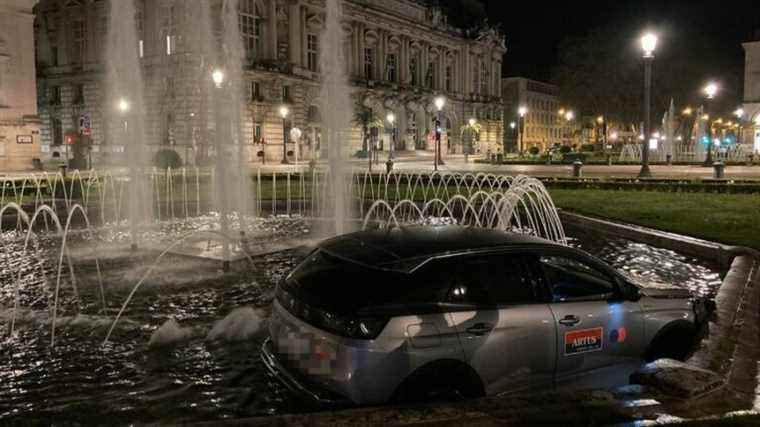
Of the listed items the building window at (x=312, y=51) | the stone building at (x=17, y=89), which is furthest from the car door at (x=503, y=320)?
the building window at (x=312, y=51)

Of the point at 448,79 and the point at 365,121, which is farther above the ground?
the point at 448,79

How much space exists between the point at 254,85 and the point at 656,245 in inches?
2064

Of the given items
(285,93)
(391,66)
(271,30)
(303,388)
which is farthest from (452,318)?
(391,66)

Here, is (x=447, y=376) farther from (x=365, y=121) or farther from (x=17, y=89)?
(x=365, y=121)

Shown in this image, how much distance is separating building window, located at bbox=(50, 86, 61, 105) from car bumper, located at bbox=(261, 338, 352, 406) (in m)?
68.5

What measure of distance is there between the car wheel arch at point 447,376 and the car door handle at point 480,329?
0.23 m

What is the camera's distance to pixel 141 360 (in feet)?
22.4

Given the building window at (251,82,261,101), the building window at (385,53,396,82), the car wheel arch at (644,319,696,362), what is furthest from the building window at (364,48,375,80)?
the car wheel arch at (644,319,696,362)

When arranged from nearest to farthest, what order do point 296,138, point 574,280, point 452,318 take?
point 452,318 < point 574,280 < point 296,138

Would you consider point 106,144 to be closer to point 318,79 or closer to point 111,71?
point 111,71

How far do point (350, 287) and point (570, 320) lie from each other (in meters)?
1.78

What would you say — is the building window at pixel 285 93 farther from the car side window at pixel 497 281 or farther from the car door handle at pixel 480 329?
the car door handle at pixel 480 329

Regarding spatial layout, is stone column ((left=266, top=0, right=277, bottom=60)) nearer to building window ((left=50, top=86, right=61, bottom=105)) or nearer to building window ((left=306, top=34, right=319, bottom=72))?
building window ((left=306, top=34, right=319, bottom=72))

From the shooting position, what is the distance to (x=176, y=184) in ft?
108
